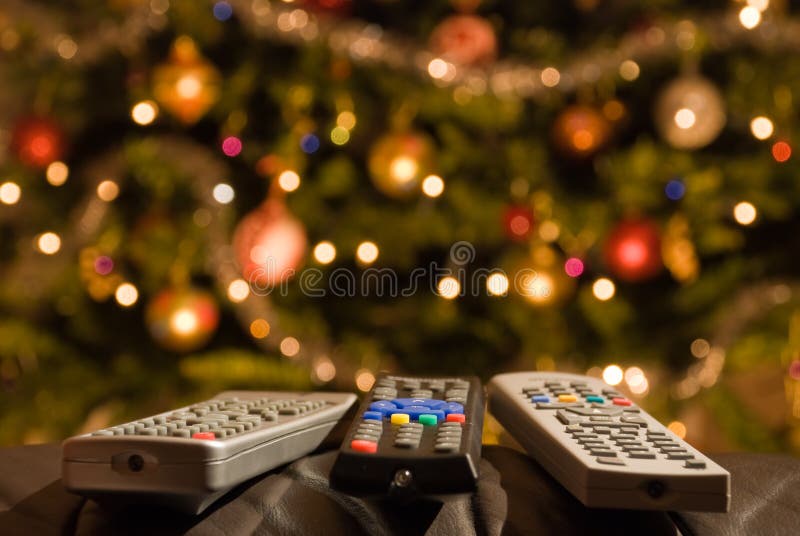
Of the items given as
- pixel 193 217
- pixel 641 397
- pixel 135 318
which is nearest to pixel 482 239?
pixel 641 397

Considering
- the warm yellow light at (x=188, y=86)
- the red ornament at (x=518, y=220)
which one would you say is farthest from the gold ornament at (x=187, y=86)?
the red ornament at (x=518, y=220)

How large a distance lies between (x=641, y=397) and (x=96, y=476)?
2.92 ft

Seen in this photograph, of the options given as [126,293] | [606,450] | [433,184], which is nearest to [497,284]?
[433,184]

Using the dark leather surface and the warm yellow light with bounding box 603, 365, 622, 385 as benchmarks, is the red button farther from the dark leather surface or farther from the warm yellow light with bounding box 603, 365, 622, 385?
the warm yellow light with bounding box 603, 365, 622, 385

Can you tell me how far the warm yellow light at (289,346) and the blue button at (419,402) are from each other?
0.68 meters

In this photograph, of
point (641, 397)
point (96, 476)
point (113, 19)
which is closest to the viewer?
point (96, 476)

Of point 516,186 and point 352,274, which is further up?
point 516,186

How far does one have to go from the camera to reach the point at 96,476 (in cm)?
34

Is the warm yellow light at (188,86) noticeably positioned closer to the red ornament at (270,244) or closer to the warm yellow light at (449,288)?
the red ornament at (270,244)

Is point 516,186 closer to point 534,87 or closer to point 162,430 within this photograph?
point 534,87

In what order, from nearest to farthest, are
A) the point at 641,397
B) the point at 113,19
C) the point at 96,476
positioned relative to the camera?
the point at 96,476, the point at 641,397, the point at 113,19

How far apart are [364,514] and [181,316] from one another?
0.79 meters

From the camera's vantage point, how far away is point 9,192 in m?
1.18

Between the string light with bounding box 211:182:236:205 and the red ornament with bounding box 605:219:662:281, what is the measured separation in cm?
54
